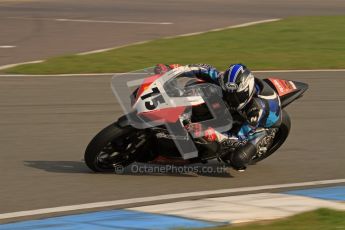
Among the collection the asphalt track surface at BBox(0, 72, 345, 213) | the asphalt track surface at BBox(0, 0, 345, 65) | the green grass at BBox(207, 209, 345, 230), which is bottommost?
the asphalt track surface at BBox(0, 0, 345, 65)

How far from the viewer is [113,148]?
8.88 meters

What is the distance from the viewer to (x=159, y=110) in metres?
8.60

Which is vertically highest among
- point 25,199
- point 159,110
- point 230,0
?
point 159,110

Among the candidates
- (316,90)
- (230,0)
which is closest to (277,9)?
(230,0)

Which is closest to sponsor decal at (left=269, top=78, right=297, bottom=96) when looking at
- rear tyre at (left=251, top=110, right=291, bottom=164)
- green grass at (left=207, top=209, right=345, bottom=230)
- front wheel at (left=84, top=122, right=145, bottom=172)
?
rear tyre at (left=251, top=110, right=291, bottom=164)

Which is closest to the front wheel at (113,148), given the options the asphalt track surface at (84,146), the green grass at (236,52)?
the asphalt track surface at (84,146)

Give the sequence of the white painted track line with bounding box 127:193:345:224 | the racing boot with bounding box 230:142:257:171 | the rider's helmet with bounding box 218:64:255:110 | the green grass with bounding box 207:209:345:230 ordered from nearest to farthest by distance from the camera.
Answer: the green grass with bounding box 207:209:345:230, the white painted track line with bounding box 127:193:345:224, the rider's helmet with bounding box 218:64:255:110, the racing boot with bounding box 230:142:257:171

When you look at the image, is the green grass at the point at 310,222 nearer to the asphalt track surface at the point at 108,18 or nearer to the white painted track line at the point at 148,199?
the white painted track line at the point at 148,199

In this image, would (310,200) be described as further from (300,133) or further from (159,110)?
(300,133)

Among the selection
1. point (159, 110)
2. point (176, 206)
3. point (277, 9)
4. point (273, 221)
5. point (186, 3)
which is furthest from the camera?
→ point (186, 3)

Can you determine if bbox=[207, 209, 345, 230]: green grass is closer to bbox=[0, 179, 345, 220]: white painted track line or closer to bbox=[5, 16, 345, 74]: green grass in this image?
bbox=[0, 179, 345, 220]: white painted track line

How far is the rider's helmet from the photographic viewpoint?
29.0 ft

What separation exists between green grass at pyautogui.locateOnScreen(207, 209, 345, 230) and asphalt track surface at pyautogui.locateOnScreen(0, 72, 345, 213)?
5.58 ft

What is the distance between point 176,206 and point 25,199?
4.58ft
